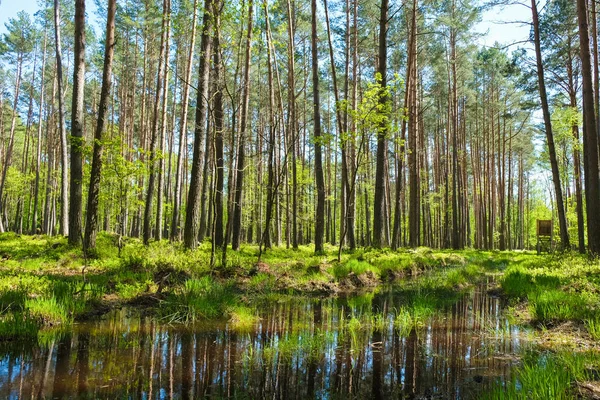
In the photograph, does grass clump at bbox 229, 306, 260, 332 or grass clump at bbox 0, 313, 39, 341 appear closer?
grass clump at bbox 0, 313, 39, 341

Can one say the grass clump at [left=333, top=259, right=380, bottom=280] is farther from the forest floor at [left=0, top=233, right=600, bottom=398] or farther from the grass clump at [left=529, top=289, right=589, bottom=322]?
the grass clump at [left=529, top=289, right=589, bottom=322]

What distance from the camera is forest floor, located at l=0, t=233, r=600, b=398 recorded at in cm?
436

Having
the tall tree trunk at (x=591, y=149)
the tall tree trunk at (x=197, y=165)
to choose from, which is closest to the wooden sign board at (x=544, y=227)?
the tall tree trunk at (x=591, y=149)

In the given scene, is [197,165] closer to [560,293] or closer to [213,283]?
[213,283]

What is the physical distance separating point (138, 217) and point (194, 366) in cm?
2225

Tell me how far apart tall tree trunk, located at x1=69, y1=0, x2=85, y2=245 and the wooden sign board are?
20.0m

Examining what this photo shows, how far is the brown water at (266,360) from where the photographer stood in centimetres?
285

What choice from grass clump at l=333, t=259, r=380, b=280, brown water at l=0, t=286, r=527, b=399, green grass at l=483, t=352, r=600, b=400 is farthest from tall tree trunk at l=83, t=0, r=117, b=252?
green grass at l=483, t=352, r=600, b=400

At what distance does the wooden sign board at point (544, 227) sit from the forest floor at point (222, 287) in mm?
8953

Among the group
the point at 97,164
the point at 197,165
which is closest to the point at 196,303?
the point at 197,165

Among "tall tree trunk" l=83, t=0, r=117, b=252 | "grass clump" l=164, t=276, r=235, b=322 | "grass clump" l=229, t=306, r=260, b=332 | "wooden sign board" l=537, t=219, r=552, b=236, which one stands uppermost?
"tall tree trunk" l=83, t=0, r=117, b=252

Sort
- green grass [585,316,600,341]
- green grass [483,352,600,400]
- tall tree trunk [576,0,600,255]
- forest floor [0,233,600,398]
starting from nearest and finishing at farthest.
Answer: green grass [483,352,600,400], green grass [585,316,600,341], forest floor [0,233,600,398], tall tree trunk [576,0,600,255]

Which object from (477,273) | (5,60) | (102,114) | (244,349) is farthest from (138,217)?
(244,349)

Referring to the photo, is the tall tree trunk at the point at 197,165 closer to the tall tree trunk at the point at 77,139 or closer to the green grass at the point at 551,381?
the tall tree trunk at the point at 77,139
